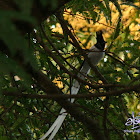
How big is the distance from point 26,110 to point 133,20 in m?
1.80

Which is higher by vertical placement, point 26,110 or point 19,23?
point 26,110

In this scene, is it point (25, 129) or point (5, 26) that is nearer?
point (5, 26)

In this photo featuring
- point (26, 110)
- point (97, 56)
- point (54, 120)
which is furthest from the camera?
point (97, 56)

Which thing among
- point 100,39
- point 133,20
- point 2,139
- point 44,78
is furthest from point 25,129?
point 133,20

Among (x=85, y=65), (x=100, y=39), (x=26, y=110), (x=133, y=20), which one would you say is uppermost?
(x=133, y=20)

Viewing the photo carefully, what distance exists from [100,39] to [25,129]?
44.7 inches

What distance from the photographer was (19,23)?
356 mm

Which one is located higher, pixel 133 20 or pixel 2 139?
pixel 133 20

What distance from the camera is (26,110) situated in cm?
104

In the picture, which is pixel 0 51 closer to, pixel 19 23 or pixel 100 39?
pixel 19 23

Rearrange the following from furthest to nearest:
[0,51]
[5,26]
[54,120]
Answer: [54,120] → [0,51] → [5,26]

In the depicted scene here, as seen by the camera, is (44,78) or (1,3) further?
(44,78)

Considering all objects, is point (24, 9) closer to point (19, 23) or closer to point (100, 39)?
point (19, 23)

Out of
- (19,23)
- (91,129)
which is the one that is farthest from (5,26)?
(91,129)
